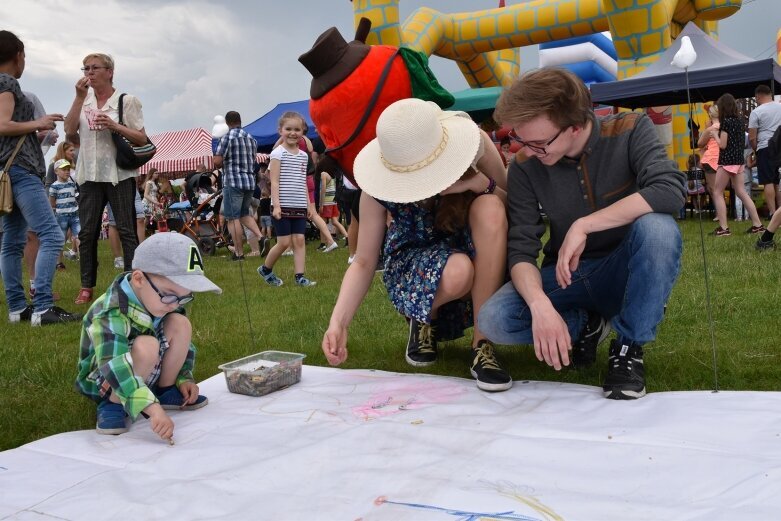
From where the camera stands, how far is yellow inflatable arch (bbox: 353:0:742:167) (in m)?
7.55

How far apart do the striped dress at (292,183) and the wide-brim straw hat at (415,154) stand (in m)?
3.00

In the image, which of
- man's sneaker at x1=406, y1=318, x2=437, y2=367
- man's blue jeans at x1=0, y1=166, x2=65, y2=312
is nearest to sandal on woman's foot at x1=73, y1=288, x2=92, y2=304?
man's blue jeans at x1=0, y1=166, x2=65, y2=312

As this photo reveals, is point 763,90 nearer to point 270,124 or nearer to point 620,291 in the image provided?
point 620,291

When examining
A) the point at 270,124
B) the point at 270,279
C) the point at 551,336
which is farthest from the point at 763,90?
the point at 270,124

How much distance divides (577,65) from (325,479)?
11574mm

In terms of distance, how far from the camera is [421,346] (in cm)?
242

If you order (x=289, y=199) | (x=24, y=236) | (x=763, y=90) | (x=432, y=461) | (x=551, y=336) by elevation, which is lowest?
(x=432, y=461)

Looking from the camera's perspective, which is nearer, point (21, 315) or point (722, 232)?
point (21, 315)

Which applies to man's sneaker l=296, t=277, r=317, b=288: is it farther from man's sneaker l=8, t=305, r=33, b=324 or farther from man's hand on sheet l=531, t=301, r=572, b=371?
man's hand on sheet l=531, t=301, r=572, b=371

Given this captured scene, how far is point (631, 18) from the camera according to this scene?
7566mm

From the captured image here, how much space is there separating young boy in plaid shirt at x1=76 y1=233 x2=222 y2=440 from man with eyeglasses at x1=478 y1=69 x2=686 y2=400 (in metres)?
0.87

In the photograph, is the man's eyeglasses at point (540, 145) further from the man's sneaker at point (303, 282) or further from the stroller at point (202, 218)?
the stroller at point (202, 218)

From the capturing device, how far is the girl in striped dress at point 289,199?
15.5 ft

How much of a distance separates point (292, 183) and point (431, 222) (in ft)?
9.60
